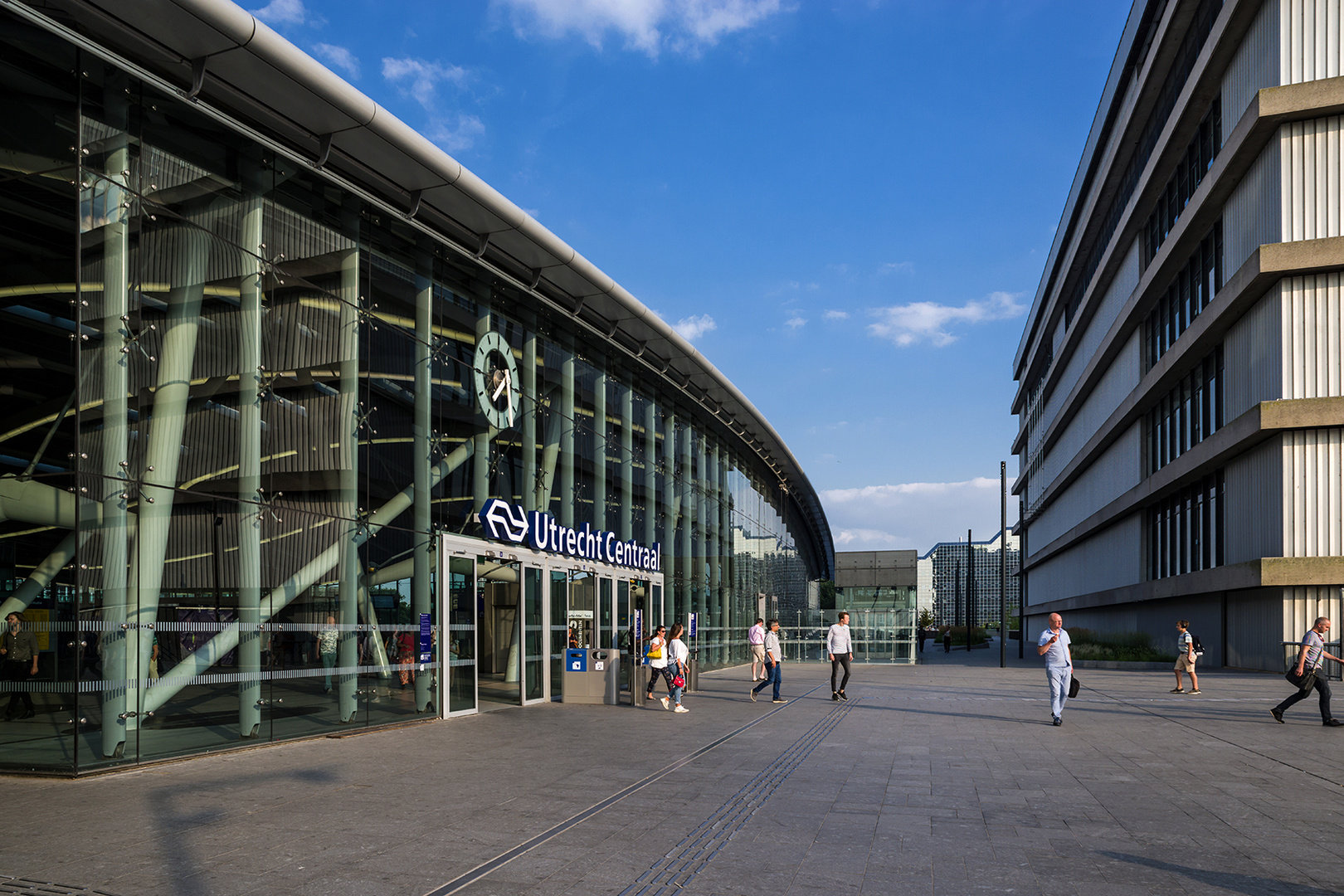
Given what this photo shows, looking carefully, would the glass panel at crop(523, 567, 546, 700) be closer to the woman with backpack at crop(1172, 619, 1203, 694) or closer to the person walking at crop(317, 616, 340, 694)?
the person walking at crop(317, 616, 340, 694)

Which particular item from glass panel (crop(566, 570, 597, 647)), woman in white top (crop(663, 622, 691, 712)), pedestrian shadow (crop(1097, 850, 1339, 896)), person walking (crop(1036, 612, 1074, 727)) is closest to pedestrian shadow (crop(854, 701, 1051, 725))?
person walking (crop(1036, 612, 1074, 727))

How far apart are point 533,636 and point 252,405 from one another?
26.5 feet

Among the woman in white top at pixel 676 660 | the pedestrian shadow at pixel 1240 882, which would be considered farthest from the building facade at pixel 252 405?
the pedestrian shadow at pixel 1240 882

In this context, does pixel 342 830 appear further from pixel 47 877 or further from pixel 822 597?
pixel 822 597

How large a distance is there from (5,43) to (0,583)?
540 centimetres

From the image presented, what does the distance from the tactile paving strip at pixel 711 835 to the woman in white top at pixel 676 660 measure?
6.49m

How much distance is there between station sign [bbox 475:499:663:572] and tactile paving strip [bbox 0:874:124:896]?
1229 cm

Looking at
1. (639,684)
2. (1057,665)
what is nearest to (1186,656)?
(1057,665)

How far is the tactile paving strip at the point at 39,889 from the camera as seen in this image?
6.19 meters

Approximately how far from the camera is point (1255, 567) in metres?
31.1

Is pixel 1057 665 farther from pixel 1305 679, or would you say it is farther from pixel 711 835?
pixel 711 835

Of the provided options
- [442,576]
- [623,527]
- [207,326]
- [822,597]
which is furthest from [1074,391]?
[207,326]

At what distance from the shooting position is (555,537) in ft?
69.3

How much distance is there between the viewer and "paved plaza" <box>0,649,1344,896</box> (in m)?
6.62
